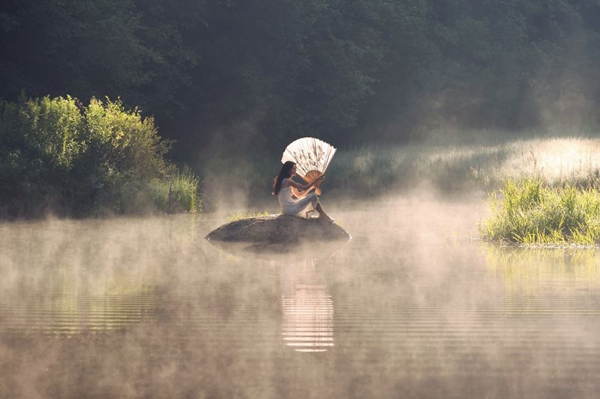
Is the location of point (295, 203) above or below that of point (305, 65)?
below

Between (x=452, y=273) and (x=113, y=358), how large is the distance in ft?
19.1

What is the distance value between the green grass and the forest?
38.0 feet

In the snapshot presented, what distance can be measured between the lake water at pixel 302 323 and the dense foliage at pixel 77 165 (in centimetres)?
743

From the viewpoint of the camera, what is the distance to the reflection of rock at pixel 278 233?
16.5m

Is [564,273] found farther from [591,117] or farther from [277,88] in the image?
[591,117]

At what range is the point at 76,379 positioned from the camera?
21.4 ft

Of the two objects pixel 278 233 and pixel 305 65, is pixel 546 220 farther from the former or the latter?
pixel 305 65

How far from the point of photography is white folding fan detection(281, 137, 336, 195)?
17922 millimetres

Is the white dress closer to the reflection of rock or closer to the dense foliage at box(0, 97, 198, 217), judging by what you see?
the reflection of rock

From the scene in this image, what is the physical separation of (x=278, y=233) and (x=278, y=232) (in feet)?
0.07

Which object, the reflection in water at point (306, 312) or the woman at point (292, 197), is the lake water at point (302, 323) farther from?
the woman at point (292, 197)

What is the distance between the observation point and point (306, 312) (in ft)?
30.2

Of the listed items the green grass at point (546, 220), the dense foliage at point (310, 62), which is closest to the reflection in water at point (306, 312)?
the green grass at point (546, 220)

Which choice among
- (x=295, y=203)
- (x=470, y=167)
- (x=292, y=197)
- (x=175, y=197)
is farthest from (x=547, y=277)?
(x=470, y=167)
